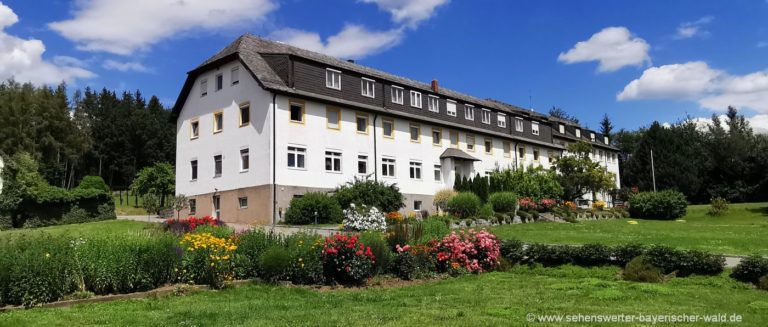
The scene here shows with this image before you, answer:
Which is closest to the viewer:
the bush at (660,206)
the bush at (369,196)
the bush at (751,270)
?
the bush at (751,270)

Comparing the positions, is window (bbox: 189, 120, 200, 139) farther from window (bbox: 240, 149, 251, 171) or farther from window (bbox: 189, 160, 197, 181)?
window (bbox: 240, 149, 251, 171)

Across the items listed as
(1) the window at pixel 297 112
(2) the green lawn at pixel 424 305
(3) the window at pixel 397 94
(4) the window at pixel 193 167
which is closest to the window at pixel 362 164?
(1) the window at pixel 297 112

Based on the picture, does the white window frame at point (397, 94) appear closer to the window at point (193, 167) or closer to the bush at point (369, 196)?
the bush at point (369, 196)

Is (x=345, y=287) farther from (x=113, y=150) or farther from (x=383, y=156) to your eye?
(x=113, y=150)

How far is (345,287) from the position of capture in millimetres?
12586

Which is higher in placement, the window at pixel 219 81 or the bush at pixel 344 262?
the window at pixel 219 81

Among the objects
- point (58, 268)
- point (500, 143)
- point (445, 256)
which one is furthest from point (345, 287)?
point (500, 143)

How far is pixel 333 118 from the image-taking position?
34.8 m

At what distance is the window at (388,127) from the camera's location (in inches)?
1497

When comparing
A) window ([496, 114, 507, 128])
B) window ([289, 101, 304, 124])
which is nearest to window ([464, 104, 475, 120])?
window ([496, 114, 507, 128])

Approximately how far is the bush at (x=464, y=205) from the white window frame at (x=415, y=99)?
33.5 feet

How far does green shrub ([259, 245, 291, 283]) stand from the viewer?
40.1 ft

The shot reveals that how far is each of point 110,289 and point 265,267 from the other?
2979 mm

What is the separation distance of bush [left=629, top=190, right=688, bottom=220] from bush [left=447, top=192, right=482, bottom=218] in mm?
14452
